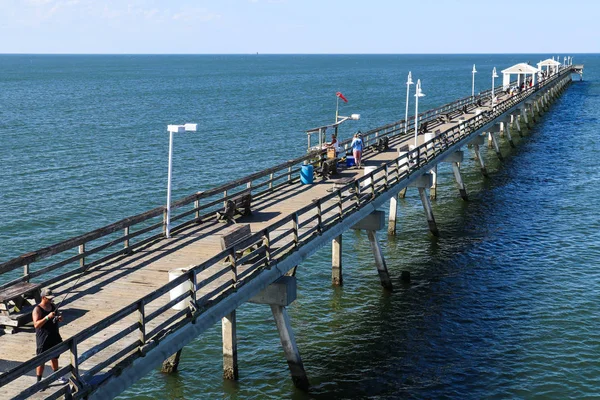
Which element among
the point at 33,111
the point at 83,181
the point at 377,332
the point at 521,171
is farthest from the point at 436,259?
the point at 33,111

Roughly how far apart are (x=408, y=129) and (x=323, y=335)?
907 inches

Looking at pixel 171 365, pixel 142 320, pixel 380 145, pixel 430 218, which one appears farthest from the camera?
pixel 380 145

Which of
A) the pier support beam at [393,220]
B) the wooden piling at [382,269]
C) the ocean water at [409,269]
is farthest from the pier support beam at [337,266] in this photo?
the pier support beam at [393,220]

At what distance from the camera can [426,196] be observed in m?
30.8

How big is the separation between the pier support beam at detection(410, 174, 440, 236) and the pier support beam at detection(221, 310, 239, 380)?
1356 cm

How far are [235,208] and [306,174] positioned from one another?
5.78 m

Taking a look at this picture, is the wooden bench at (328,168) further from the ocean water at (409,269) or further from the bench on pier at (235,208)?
the bench on pier at (235,208)

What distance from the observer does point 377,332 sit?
69.5ft

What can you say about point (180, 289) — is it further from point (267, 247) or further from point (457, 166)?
point (457, 166)

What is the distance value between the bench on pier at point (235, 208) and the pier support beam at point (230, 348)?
10.6ft

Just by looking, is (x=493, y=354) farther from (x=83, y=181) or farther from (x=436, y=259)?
(x=83, y=181)

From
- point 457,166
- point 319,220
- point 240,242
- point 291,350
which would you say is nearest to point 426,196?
point 457,166

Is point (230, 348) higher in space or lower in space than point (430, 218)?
lower

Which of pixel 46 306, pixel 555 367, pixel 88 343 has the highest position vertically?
pixel 46 306
